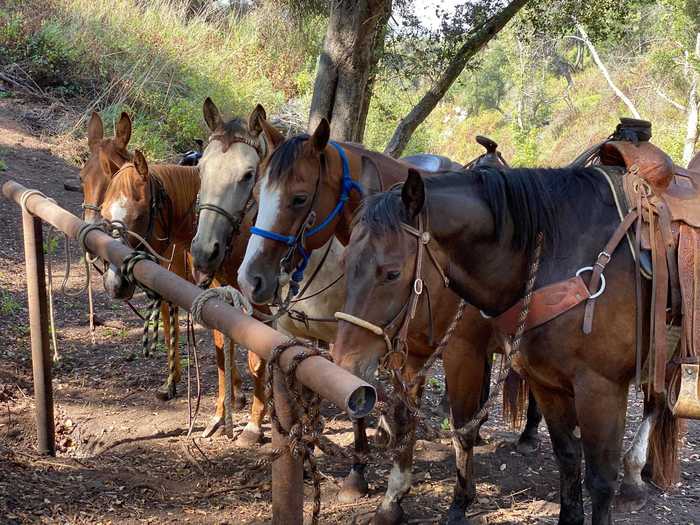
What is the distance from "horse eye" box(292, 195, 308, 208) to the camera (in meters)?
3.04

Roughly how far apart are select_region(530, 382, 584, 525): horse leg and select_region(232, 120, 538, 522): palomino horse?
0.38 metres

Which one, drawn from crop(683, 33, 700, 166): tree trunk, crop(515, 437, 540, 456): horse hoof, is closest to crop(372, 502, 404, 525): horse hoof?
crop(515, 437, 540, 456): horse hoof

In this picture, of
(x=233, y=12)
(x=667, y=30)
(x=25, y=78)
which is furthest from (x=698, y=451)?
(x=667, y=30)

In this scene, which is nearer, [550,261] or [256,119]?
[550,261]

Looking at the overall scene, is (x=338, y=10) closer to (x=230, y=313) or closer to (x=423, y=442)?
(x=423, y=442)

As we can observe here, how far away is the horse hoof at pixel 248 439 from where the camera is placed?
420 cm

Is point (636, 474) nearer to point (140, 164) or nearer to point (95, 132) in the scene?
point (140, 164)

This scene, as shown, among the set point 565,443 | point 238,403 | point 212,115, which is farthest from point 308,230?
point 238,403

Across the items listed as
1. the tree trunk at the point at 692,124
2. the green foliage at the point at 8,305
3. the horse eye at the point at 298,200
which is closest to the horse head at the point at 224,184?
the horse eye at the point at 298,200

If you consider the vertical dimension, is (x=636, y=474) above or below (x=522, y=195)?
below

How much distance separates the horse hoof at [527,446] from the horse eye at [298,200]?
99.0 inches

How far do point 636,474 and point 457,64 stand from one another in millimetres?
5414

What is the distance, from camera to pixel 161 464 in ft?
12.3

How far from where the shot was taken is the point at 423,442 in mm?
4418
